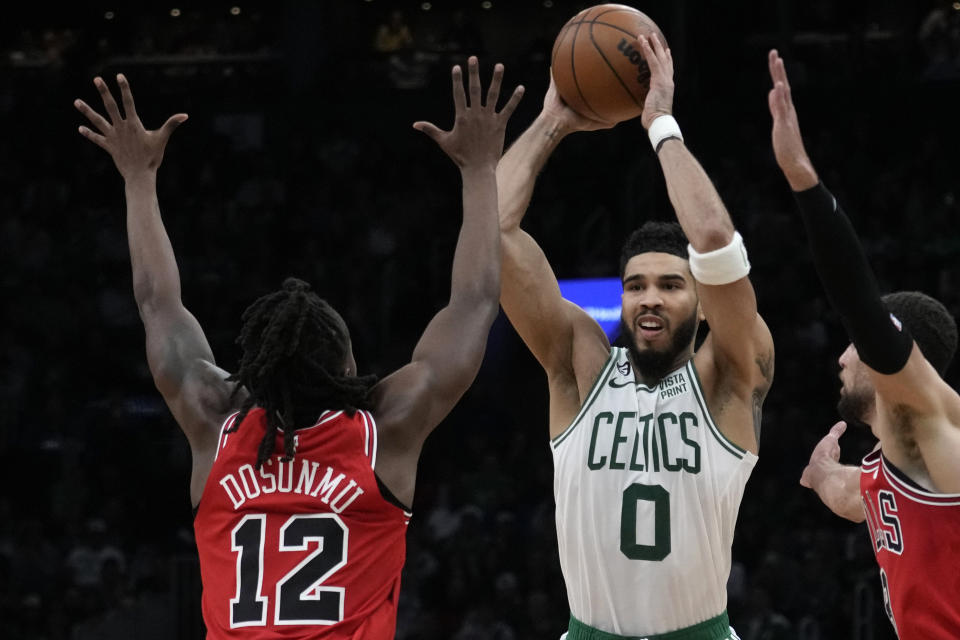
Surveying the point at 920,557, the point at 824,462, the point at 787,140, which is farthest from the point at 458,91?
the point at 824,462

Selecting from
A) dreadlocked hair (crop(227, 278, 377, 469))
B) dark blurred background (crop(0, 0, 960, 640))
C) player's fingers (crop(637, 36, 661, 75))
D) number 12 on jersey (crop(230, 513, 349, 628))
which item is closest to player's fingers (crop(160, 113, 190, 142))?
dreadlocked hair (crop(227, 278, 377, 469))

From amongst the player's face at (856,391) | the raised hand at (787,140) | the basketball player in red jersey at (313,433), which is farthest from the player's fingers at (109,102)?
the player's face at (856,391)

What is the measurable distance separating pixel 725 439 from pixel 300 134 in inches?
414

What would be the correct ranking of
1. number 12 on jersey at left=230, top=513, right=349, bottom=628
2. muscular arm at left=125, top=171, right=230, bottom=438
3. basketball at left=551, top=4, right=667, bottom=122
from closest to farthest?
number 12 on jersey at left=230, top=513, right=349, bottom=628 → muscular arm at left=125, top=171, right=230, bottom=438 → basketball at left=551, top=4, right=667, bottom=122

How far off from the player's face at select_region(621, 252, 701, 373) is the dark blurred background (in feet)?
20.0

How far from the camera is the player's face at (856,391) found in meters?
4.23

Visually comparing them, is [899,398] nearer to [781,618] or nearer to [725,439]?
[725,439]

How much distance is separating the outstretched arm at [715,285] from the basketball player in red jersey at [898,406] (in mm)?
291

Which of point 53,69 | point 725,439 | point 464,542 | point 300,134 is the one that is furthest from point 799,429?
point 53,69

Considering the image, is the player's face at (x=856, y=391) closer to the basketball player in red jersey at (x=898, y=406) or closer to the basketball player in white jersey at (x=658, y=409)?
the basketball player in red jersey at (x=898, y=406)

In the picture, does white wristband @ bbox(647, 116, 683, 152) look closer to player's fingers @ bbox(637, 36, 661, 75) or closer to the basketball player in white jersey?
the basketball player in white jersey

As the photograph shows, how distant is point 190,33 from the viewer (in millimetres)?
15938

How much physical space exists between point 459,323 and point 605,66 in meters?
1.38

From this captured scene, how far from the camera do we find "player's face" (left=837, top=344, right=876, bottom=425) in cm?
423
